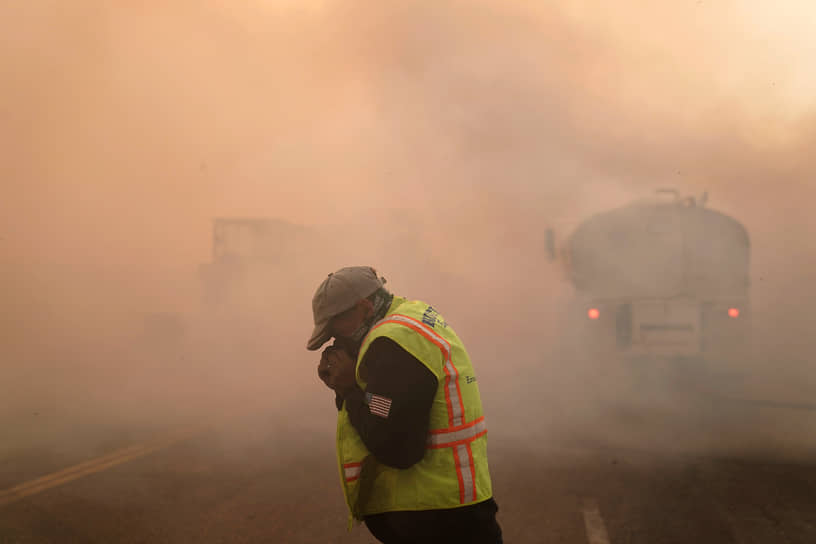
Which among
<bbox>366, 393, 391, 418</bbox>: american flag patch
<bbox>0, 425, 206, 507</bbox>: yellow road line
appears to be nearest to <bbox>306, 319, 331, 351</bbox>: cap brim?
<bbox>366, 393, 391, 418</bbox>: american flag patch

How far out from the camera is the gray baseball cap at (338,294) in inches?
64.8

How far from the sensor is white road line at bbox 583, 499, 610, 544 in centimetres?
307

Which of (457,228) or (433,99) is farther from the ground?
(433,99)

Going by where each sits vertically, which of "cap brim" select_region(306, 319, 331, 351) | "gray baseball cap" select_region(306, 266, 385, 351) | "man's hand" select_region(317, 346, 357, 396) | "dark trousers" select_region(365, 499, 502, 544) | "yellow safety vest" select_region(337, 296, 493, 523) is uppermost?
"gray baseball cap" select_region(306, 266, 385, 351)

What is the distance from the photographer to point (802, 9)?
8555mm

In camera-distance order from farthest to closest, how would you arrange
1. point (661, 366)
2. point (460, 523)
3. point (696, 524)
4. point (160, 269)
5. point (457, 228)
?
point (457, 228) < point (160, 269) < point (661, 366) < point (696, 524) < point (460, 523)

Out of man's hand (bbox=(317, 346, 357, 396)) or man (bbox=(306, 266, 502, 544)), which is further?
man's hand (bbox=(317, 346, 357, 396))

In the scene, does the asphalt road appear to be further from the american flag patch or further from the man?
the american flag patch

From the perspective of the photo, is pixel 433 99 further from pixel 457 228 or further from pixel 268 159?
pixel 268 159

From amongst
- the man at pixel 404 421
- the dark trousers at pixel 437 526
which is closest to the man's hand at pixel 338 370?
the man at pixel 404 421

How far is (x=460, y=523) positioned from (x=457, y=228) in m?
8.23

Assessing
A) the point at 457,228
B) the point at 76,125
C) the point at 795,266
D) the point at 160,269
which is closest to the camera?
the point at 76,125

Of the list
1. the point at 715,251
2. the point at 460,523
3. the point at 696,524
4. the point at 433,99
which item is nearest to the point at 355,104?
the point at 433,99

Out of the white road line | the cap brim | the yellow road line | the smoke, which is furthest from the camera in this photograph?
the smoke
